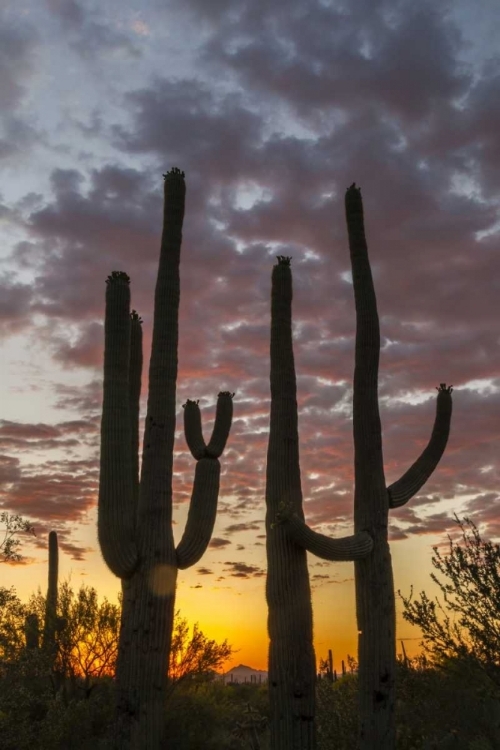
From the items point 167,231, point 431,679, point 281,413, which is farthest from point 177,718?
point 167,231

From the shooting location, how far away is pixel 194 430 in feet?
42.2

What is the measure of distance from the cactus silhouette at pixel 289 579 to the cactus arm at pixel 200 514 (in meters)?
1.23

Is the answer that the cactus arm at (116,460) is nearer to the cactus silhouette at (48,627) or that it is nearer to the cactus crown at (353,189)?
the cactus crown at (353,189)

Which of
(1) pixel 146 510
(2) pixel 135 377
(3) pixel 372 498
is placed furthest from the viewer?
(2) pixel 135 377

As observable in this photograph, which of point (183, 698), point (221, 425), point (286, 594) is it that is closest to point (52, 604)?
point (183, 698)

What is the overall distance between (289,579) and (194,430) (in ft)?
12.8

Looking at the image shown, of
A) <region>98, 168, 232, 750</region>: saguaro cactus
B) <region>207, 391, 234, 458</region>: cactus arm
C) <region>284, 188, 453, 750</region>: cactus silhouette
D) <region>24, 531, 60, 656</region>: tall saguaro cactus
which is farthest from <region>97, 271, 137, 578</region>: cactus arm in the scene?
<region>24, 531, 60, 656</region>: tall saguaro cactus

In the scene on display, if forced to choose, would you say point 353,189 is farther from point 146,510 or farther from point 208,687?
point 208,687

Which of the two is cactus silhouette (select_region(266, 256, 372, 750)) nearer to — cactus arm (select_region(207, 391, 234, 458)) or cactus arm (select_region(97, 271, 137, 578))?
cactus arm (select_region(207, 391, 234, 458))

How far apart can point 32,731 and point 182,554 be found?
7.60 meters

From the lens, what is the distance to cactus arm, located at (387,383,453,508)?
11109 millimetres

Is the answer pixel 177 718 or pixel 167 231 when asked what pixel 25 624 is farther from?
pixel 167 231

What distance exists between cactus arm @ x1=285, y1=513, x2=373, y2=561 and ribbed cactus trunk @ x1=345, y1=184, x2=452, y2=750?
385 mm

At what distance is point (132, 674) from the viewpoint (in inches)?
368
